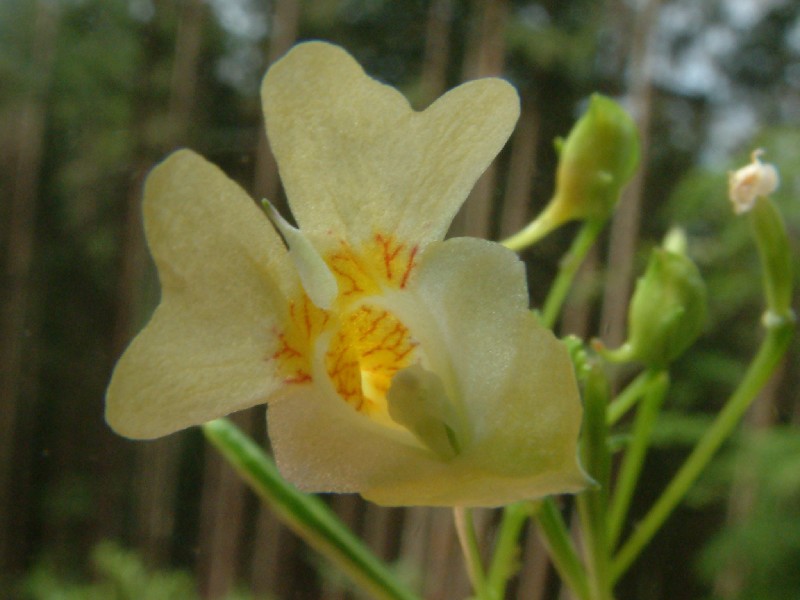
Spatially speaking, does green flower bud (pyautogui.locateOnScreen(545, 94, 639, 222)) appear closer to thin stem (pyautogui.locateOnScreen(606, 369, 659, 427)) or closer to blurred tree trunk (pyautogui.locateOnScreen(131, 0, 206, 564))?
thin stem (pyautogui.locateOnScreen(606, 369, 659, 427))

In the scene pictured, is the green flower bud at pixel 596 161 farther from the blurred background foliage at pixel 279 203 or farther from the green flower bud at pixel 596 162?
the blurred background foliage at pixel 279 203

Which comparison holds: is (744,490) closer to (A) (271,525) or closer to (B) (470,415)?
(A) (271,525)

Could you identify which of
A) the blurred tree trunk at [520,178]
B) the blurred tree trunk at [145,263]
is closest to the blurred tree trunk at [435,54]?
the blurred tree trunk at [520,178]

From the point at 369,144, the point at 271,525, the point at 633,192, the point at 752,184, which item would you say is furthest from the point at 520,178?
the point at 271,525

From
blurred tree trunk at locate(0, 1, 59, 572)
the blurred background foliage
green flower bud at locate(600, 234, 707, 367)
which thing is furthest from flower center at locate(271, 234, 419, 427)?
blurred tree trunk at locate(0, 1, 59, 572)

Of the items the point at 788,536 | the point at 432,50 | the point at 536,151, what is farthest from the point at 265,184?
the point at 788,536

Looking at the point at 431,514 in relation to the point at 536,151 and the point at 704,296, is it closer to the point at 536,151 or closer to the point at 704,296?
the point at 536,151

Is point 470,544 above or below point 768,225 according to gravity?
below
